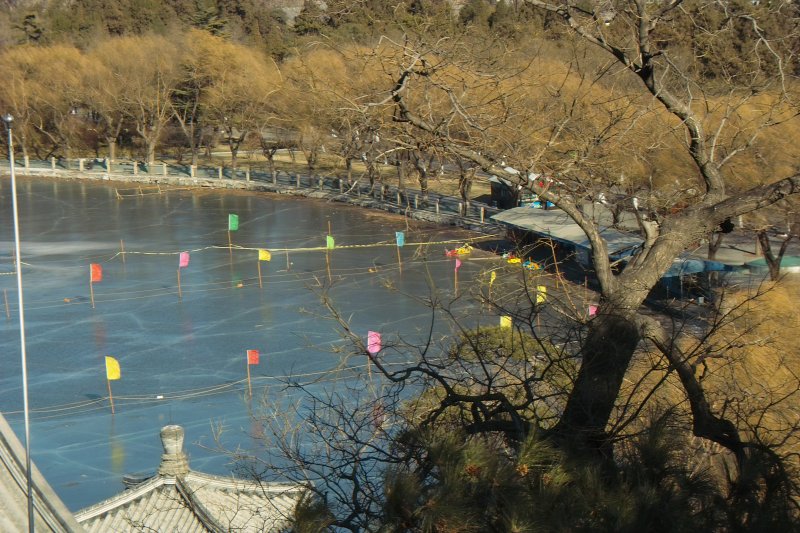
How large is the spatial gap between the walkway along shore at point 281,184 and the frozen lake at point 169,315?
1.16 meters

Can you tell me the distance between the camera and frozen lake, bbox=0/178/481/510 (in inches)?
663

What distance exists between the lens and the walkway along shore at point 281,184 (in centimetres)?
3722

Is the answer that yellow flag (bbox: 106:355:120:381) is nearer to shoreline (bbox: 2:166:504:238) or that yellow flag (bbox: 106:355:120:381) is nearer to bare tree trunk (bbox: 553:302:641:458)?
bare tree trunk (bbox: 553:302:641:458)

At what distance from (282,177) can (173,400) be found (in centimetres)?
3176

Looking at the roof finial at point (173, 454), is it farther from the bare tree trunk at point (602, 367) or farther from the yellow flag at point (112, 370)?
the bare tree trunk at point (602, 367)

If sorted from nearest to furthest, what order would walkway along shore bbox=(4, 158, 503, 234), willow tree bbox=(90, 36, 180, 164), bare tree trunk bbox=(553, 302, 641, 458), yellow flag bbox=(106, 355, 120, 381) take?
bare tree trunk bbox=(553, 302, 641, 458) → yellow flag bbox=(106, 355, 120, 381) → walkway along shore bbox=(4, 158, 503, 234) → willow tree bbox=(90, 36, 180, 164)

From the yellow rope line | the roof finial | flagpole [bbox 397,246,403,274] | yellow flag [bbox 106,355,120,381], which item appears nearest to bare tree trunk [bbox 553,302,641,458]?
the roof finial

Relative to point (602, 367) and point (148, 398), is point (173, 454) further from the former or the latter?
point (602, 367)

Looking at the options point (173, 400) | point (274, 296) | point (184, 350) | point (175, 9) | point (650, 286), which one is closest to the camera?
point (650, 286)

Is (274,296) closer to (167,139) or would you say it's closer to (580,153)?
(580,153)

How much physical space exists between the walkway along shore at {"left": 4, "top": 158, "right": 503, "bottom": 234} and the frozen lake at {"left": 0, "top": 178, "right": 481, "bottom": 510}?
1.16 metres

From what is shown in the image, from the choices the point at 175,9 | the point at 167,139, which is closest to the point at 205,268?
the point at 167,139

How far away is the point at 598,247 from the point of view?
5.12 metres

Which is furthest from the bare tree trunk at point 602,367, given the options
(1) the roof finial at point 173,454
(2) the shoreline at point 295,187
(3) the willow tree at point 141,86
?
(3) the willow tree at point 141,86
